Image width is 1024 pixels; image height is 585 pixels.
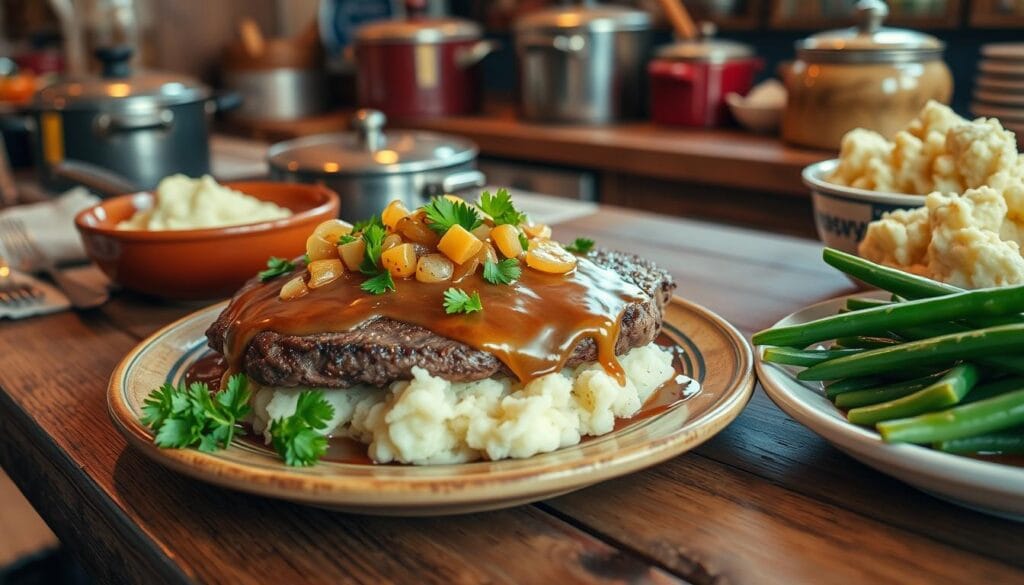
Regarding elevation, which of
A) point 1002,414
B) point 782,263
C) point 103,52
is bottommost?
point 782,263

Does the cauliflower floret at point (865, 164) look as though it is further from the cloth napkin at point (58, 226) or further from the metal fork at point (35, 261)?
the cloth napkin at point (58, 226)

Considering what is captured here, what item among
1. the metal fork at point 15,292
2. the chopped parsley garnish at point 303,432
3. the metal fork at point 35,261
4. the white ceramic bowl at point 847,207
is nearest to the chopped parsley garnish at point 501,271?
the chopped parsley garnish at point 303,432

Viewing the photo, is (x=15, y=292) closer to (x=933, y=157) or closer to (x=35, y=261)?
(x=35, y=261)

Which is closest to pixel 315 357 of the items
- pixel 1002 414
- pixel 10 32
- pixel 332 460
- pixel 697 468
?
pixel 332 460

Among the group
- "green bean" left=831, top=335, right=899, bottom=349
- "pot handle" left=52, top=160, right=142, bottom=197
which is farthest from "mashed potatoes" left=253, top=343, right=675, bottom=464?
"pot handle" left=52, top=160, right=142, bottom=197

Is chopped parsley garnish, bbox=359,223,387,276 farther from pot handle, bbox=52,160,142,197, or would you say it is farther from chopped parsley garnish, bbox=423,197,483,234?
pot handle, bbox=52,160,142,197

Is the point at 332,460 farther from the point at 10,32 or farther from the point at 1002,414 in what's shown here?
the point at 10,32

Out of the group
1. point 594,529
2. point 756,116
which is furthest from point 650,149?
point 594,529
